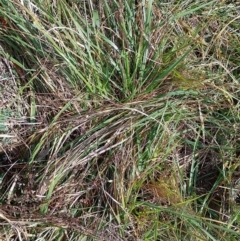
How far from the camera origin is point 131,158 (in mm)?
1514

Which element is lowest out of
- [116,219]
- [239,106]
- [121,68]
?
[116,219]

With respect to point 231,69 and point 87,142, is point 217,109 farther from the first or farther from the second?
point 87,142

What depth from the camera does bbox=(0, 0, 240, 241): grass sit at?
59.2 inches

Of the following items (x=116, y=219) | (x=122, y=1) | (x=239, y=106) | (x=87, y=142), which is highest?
(x=122, y=1)

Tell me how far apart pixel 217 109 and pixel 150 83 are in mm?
232

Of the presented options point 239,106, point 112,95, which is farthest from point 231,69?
point 112,95

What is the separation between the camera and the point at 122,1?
152cm

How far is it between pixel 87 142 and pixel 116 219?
247 millimetres

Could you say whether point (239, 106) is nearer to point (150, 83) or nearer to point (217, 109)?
point (217, 109)

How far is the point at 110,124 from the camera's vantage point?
59.5 inches

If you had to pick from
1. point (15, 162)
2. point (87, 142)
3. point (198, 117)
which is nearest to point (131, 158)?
point (87, 142)

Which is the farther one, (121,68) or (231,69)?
(231,69)

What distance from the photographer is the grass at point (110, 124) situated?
1.50 metres

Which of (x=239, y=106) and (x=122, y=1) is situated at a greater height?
(x=122, y=1)
